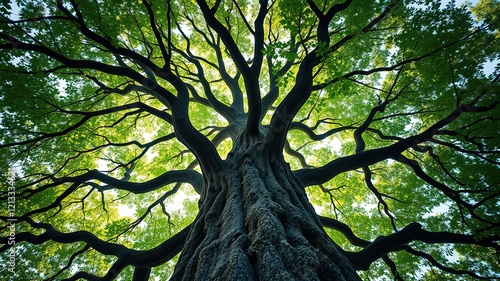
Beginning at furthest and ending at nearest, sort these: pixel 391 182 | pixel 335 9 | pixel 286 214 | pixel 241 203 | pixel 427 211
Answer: pixel 391 182 < pixel 427 211 < pixel 335 9 < pixel 241 203 < pixel 286 214

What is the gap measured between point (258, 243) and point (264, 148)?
2252mm

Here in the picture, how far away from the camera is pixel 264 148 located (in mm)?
3803

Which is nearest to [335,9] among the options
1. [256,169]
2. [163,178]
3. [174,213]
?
[256,169]

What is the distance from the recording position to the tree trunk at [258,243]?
1441mm

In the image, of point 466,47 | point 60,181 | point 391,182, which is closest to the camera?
point 466,47

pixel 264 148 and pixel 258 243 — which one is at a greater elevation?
pixel 264 148

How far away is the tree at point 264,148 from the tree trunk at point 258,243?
0.01 m

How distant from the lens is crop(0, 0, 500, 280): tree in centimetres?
247

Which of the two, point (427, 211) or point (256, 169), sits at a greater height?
point (427, 211)

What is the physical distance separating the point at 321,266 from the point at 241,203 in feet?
4.12

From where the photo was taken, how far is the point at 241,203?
2623mm

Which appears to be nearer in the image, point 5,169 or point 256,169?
point 256,169

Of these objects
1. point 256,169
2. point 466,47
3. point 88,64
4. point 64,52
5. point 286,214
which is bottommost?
point 286,214

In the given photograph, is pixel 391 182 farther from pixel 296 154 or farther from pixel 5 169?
pixel 5 169
